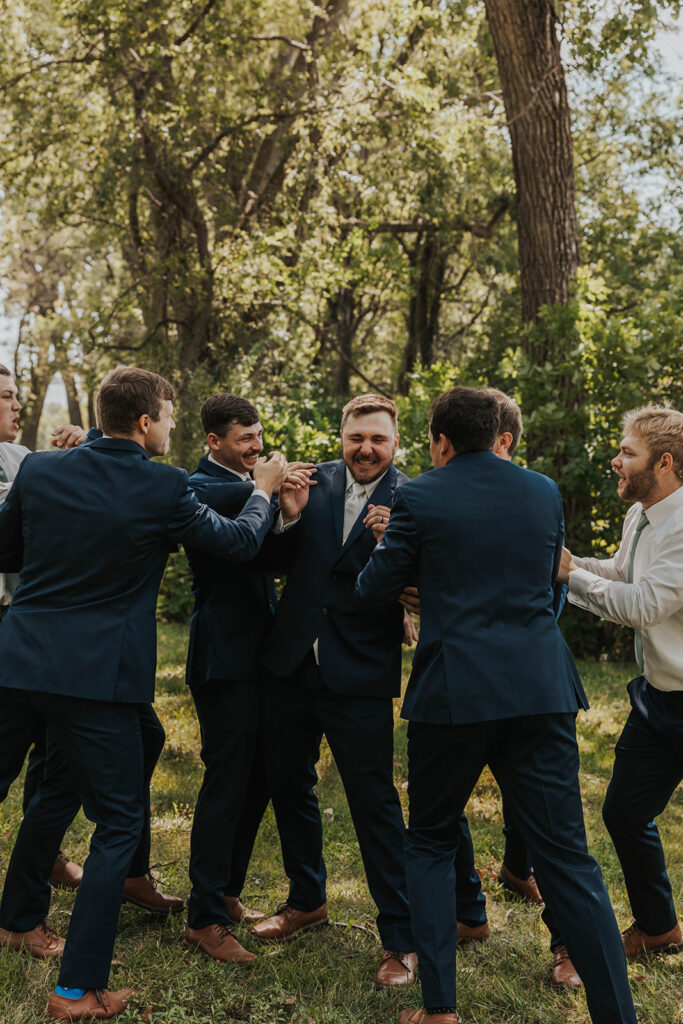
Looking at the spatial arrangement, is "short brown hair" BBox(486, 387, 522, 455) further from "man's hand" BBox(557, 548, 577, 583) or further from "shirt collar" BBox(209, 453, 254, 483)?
"shirt collar" BBox(209, 453, 254, 483)

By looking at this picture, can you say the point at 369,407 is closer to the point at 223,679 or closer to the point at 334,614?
the point at 334,614

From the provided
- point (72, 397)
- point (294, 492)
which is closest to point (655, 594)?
point (294, 492)

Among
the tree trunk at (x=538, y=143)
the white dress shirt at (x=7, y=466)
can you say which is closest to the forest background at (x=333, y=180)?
the tree trunk at (x=538, y=143)

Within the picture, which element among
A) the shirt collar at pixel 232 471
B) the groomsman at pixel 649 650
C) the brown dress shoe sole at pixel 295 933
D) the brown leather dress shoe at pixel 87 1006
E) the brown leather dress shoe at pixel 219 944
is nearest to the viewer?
the brown leather dress shoe at pixel 87 1006

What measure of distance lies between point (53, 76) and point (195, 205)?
3.05m

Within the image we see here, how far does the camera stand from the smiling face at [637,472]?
396 cm

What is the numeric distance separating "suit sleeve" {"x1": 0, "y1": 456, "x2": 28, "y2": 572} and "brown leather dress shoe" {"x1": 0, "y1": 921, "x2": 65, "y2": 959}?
62.0 inches

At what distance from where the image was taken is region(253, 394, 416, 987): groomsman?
3996 mm

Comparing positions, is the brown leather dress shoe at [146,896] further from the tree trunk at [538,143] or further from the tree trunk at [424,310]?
the tree trunk at [424,310]

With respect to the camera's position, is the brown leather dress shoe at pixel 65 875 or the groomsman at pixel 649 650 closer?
the groomsman at pixel 649 650

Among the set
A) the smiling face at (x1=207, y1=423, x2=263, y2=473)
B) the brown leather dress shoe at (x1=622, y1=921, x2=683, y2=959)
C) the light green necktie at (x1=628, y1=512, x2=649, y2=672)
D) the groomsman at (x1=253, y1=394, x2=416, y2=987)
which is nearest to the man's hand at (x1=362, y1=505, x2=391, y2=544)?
the groomsman at (x1=253, y1=394, x2=416, y2=987)

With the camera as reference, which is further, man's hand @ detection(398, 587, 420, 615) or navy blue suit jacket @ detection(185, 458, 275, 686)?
navy blue suit jacket @ detection(185, 458, 275, 686)

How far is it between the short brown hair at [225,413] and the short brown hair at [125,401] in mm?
505

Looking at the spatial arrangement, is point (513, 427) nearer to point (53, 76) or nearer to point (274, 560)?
point (274, 560)
